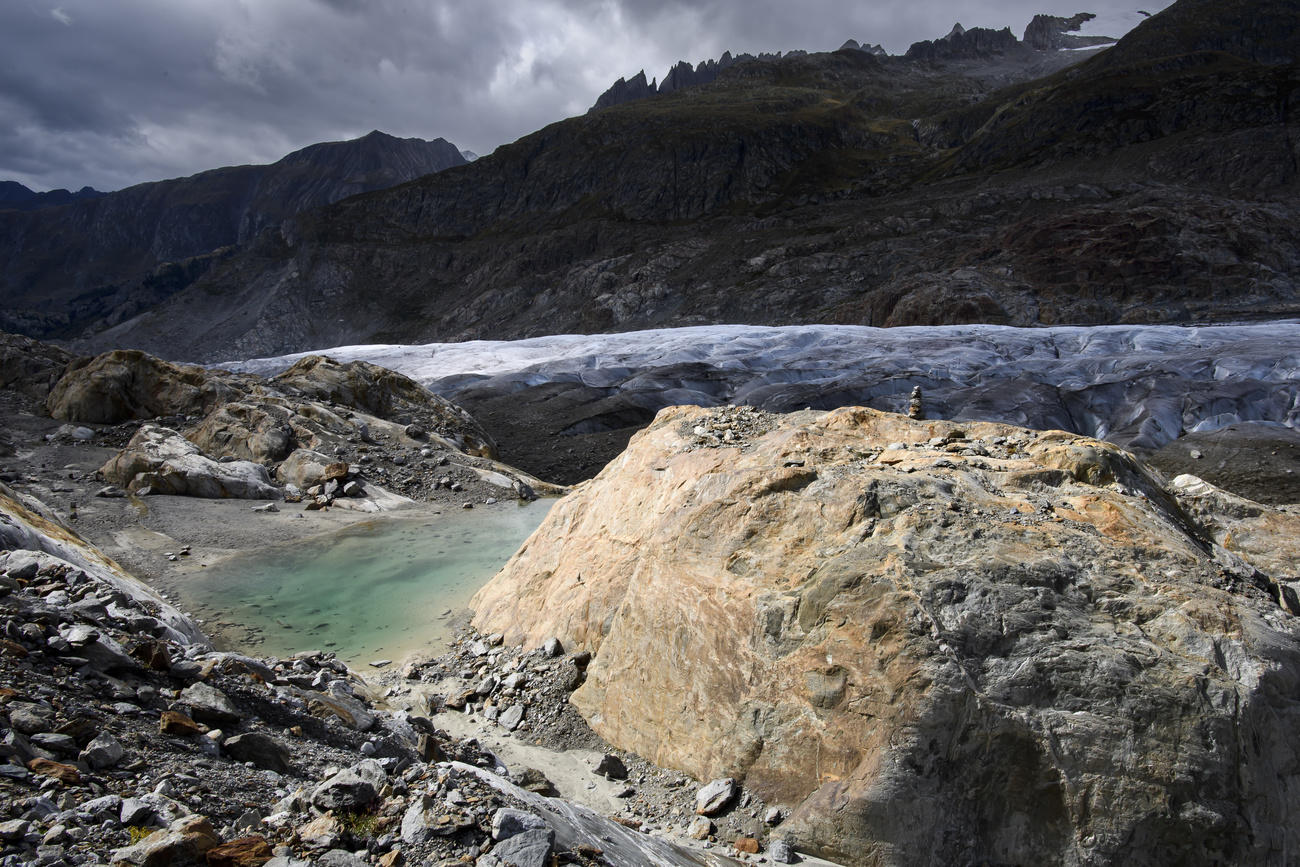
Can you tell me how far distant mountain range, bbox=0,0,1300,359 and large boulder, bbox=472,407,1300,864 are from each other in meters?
51.8

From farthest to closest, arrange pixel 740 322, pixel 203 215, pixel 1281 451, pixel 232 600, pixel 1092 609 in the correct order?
1. pixel 203 215
2. pixel 740 322
3. pixel 1281 451
4. pixel 232 600
5. pixel 1092 609

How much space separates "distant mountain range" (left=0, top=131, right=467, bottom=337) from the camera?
142m

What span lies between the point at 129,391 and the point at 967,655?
25197 mm

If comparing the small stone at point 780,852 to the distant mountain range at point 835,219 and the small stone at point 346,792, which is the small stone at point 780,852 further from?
the distant mountain range at point 835,219

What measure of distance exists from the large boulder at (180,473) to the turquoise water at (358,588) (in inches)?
142

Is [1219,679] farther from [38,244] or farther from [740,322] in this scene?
[38,244]

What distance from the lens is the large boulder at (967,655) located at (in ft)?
14.9

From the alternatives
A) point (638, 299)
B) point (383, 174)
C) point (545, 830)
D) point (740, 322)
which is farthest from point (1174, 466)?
point (383, 174)

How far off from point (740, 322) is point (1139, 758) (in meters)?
64.3

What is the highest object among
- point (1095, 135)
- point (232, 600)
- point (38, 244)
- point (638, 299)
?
point (38, 244)

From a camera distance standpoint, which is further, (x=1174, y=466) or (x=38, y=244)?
(x=38, y=244)

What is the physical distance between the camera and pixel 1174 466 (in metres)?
23.8

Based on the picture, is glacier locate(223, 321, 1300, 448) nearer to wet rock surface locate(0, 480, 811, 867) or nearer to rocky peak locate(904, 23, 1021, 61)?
wet rock surface locate(0, 480, 811, 867)

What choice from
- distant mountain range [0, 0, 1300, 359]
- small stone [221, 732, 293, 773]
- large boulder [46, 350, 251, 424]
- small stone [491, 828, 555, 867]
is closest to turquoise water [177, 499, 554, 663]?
small stone [221, 732, 293, 773]
